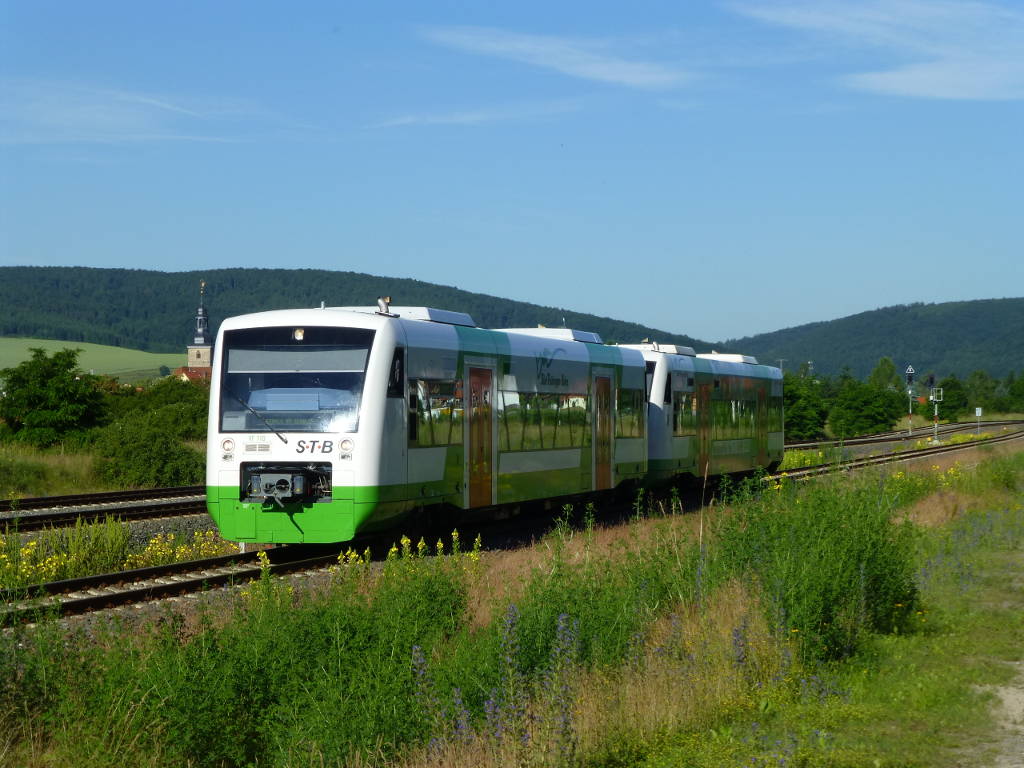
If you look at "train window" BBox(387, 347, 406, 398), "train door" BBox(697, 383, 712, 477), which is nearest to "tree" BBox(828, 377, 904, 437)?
"train door" BBox(697, 383, 712, 477)

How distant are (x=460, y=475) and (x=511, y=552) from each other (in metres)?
1.61

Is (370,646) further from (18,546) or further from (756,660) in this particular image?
(18,546)

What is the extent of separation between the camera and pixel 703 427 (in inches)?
1118

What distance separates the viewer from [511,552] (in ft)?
54.4

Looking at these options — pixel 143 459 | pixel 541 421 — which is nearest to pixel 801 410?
pixel 143 459

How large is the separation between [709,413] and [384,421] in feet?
47.9

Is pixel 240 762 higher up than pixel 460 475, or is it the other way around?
pixel 460 475

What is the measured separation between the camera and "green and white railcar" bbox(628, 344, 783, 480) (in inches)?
1026

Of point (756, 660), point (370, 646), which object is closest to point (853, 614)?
point (756, 660)

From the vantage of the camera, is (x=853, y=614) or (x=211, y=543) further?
(x=211, y=543)

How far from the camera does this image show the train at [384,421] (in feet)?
50.7

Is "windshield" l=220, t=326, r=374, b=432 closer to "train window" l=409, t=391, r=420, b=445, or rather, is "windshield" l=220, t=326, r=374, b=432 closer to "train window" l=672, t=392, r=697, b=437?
"train window" l=409, t=391, r=420, b=445

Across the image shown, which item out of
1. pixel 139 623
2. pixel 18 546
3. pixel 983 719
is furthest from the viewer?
pixel 18 546

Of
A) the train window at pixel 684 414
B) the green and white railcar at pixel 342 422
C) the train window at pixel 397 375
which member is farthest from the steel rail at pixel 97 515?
the train window at pixel 684 414
